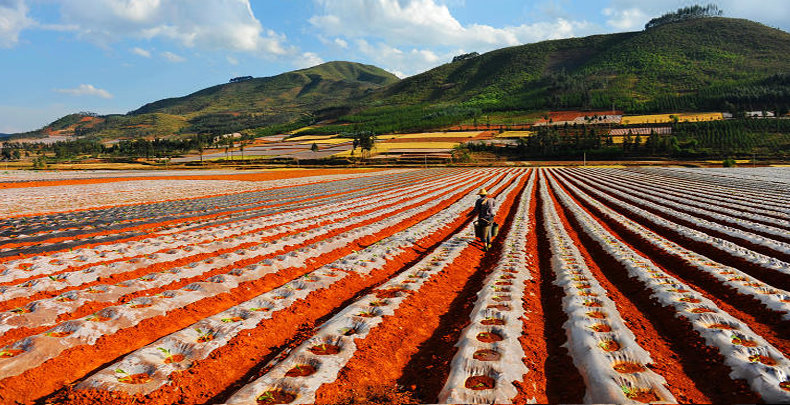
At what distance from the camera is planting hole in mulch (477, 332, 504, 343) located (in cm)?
568

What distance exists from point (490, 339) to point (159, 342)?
4677 millimetres

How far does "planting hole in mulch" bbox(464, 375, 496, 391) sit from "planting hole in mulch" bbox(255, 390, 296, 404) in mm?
1951

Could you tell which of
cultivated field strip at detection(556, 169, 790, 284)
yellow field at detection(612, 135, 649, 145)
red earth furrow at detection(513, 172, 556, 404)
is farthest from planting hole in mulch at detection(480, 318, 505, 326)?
yellow field at detection(612, 135, 649, 145)

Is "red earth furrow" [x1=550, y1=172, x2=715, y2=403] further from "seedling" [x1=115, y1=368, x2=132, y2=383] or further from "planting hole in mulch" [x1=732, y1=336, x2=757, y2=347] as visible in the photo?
"seedling" [x1=115, y1=368, x2=132, y2=383]

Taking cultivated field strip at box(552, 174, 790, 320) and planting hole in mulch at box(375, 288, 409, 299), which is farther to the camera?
planting hole in mulch at box(375, 288, 409, 299)

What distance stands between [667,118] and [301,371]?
143 m

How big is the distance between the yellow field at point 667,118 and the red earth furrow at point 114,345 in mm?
133121

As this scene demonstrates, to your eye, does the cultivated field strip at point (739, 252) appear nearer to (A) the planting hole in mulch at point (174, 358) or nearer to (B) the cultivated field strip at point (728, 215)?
(B) the cultivated field strip at point (728, 215)

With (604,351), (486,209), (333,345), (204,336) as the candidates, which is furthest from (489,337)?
(486,209)

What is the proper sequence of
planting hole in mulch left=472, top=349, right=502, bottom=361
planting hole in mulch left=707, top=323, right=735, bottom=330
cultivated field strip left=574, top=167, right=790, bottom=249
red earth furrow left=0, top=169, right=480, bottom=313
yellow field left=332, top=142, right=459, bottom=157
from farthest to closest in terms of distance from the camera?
yellow field left=332, top=142, right=459, bottom=157 < cultivated field strip left=574, top=167, right=790, bottom=249 < red earth furrow left=0, top=169, right=480, bottom=313 < planting hole in mulch left=707, top=323, right=735, bottom=330 < planting hole in mulch left=472, top=349, right=502, bottom=361

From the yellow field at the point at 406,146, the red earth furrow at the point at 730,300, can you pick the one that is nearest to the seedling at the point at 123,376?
the red earth furrow at the point at 730,300

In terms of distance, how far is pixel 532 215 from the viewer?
20.6m

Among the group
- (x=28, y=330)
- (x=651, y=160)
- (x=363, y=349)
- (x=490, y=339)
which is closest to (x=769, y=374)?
(x=490, y=339)

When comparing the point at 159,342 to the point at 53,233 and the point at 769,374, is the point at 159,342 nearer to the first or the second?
the point at 769,374
